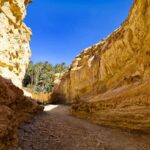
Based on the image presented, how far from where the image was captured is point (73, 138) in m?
9.97

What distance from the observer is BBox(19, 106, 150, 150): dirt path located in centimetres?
868

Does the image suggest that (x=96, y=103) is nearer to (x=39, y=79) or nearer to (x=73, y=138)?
(x=73, y=138)

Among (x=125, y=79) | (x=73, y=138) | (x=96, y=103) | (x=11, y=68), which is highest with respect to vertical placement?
(x=11, y=68)

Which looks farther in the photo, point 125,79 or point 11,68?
point 11,68

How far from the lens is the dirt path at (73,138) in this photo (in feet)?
28.5

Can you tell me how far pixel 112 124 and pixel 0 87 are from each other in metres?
7.20

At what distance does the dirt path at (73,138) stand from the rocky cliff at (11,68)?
847 mm

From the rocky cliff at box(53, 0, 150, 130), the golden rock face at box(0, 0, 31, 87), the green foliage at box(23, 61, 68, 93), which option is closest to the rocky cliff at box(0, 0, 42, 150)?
the golden rock face at box(0, 0, 31, 87)

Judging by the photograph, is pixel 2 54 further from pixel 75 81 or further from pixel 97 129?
pixel 75 81

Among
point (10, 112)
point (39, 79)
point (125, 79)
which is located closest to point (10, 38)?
point (125, 79)

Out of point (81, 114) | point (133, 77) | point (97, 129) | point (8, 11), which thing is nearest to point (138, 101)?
point (97, 129)

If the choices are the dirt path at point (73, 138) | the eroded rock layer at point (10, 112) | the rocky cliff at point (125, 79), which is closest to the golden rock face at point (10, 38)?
the eroded rock layer at point (10, 112)

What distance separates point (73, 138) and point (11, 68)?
1178cm

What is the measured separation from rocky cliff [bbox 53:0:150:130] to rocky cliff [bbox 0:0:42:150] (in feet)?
14.6
